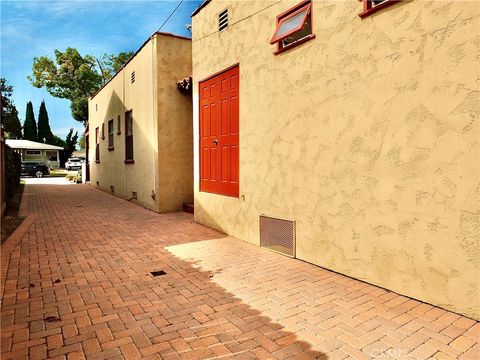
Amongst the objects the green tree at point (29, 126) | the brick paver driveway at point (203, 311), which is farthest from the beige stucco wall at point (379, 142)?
the green tree at point (29, 126)

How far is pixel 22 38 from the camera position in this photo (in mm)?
7773

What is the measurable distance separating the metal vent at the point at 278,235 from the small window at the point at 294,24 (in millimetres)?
2761

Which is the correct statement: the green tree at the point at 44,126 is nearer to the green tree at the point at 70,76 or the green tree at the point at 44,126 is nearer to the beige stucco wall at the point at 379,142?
the green tree at the point at 70,76

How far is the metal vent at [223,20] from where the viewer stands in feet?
21.3

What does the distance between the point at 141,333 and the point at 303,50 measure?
13.6ft

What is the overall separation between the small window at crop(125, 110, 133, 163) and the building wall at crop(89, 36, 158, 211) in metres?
0.24

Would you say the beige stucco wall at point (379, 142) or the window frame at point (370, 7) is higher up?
the window frame at point (370, 7)

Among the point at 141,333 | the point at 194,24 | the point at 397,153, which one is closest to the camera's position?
the point at 141,333

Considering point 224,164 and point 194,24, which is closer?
point 224,164

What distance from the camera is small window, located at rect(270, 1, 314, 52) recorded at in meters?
4.56

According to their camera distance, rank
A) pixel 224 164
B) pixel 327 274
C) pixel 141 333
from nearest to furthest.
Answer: pixel 141 333 → pixel 327 274 → pixel 224 164

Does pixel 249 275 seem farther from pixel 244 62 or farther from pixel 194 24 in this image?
pixel 194 24

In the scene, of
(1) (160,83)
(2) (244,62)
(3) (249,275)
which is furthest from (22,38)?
(3) (249,275)

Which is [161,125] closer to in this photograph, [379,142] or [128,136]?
[128,136]
